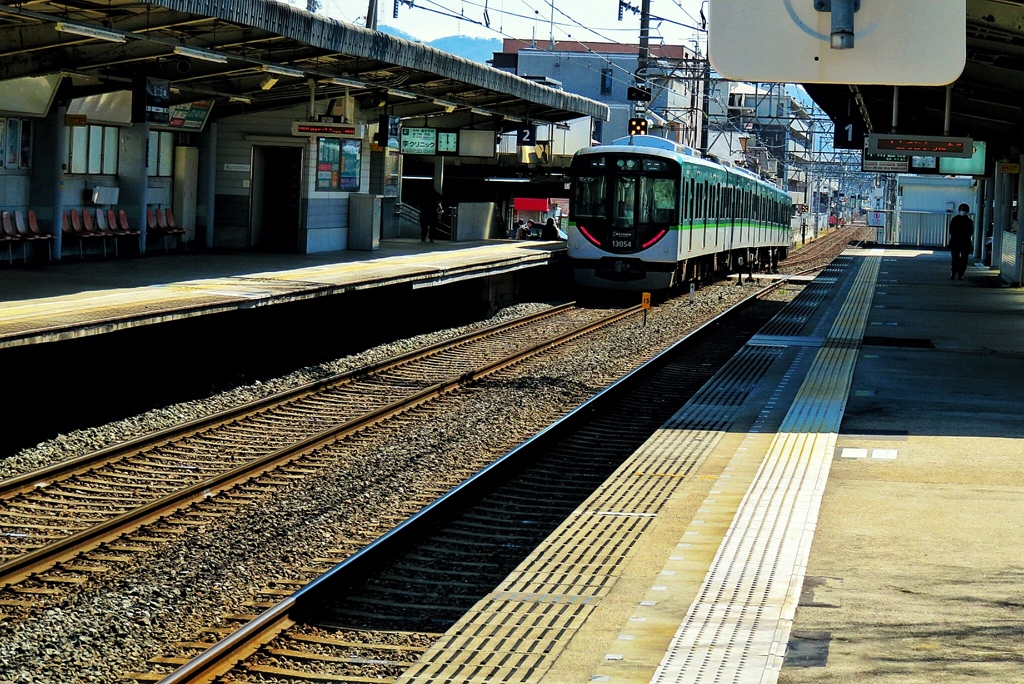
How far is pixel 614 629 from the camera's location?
5742mm

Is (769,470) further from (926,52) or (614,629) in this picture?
(614,629)

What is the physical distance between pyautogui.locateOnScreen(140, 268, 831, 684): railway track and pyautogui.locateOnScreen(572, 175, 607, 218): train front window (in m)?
14.1

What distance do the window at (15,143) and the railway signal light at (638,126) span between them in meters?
16.2

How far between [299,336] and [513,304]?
887 centimetres

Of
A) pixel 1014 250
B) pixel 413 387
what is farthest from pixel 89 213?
pixel 1014 250

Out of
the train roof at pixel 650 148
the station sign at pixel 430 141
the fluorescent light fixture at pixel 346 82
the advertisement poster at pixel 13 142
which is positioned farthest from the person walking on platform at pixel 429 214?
the advertisement poster at pixel 13 142

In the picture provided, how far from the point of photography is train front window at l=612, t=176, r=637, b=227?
25750 mm

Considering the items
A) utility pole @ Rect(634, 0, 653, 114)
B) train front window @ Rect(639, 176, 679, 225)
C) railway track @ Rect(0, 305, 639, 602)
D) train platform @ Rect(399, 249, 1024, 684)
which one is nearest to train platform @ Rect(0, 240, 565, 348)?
railway track @ Rect(0, 305, 639, 602)

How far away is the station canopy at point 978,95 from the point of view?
16.5 m

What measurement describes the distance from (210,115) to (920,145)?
1229 centimetres

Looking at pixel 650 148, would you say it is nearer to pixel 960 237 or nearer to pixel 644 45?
pixel 644 45

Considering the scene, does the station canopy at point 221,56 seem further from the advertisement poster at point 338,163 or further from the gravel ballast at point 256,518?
the gravel ballast at point 256,518

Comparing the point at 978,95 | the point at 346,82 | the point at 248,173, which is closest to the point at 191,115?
the point at 248,173

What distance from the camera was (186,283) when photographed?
16.9 m
